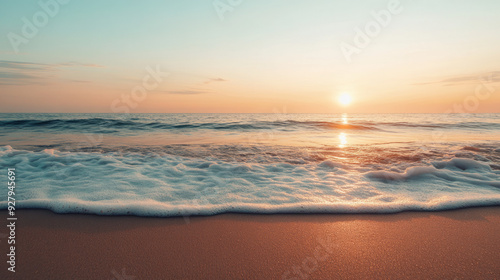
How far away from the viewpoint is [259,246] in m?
2.15

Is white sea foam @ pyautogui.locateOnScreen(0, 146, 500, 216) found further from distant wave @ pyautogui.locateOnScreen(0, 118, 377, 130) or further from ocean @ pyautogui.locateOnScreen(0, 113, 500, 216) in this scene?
distant wave @ pyautogui.locateOnScreen(0, 118, 377, 130)

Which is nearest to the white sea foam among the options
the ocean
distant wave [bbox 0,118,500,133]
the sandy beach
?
the ocean

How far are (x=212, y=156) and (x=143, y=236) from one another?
3629 millimetres

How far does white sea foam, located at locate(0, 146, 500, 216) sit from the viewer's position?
2896mm

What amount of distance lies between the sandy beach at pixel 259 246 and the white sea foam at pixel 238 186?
0.58 ft

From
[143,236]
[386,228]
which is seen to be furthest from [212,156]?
[386,228]

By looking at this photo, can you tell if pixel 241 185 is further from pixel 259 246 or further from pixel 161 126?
pixel 161 126

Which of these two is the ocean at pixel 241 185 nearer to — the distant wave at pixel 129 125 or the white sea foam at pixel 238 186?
the white sea foam at pixel 238 186

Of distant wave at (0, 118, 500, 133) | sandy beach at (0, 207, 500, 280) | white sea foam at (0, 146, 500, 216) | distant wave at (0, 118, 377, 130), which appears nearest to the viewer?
sandy beach at (0, 207, 500, 280)

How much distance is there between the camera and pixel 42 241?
87.0 inches

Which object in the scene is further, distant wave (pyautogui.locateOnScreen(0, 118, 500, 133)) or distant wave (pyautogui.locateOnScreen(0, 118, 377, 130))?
distant wave (pyautogui.locateOnScreen(0, 118, 377, 130))

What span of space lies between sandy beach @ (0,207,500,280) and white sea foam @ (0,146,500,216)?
0.18 metres

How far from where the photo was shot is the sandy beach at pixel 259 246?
1819mm

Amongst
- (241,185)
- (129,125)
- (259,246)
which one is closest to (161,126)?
(129,125)
